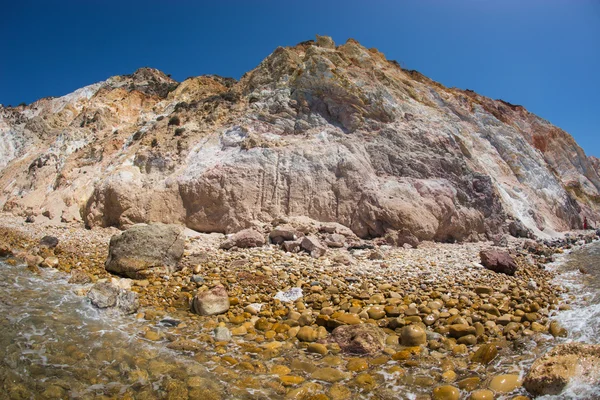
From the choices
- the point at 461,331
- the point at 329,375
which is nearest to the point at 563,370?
the point at 461,331

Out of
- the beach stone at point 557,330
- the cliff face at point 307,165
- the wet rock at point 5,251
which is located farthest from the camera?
the cliff face at point 307,165

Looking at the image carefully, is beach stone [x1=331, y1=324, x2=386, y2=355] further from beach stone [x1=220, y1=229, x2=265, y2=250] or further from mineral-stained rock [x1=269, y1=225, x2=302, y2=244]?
mineral-stained rock [x1=269, y1=225, x2=302, y2=244]

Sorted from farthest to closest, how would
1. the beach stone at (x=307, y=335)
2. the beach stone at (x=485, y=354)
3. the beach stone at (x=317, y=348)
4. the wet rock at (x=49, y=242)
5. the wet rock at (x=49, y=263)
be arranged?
the wet rock at (x=49, y=242) → the wet rock at (x=49, y=263) → the beach stone at (x=307, y=335) → the beach stone at (x=317, y=348) → the beach stone at (x=485, y=354)

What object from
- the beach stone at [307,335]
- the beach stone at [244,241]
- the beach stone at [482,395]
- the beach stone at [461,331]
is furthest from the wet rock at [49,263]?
the beach stone at [482,395]

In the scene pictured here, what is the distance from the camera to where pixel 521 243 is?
1719cm

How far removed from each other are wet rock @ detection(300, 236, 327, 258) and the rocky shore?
0.05m

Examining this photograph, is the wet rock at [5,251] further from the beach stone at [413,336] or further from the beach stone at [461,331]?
the beach stone at [461,331]

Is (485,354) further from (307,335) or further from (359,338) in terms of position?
(307,335)

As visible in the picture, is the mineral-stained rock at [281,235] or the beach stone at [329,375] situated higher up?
the mineral-stained rock at [281,235]

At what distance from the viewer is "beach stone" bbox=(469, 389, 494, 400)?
4.16 meters

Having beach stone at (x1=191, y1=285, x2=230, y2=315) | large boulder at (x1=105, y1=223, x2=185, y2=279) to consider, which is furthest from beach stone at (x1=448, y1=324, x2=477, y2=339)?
large boulder at (x1=105, y1=223, x2=185, y2=279)

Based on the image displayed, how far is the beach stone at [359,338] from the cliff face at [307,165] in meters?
8.81

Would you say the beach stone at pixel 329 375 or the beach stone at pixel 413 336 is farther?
the beach stone at pixel 413 336

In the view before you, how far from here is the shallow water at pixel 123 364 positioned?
14.1 ft
